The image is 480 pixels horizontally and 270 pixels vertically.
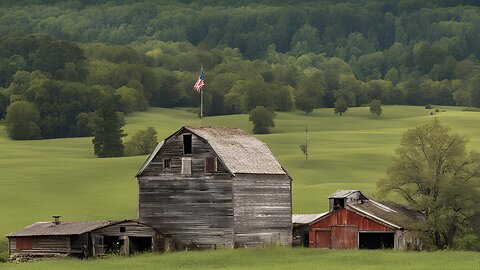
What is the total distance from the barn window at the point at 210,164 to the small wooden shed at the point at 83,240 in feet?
16.2

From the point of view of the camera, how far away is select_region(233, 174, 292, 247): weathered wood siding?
260 feet

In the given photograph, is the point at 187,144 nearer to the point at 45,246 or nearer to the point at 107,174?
the point at 45,246

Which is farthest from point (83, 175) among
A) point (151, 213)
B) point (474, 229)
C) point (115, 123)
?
point (474, 229)

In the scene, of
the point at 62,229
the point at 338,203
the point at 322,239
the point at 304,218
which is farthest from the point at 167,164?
the point at 304,218

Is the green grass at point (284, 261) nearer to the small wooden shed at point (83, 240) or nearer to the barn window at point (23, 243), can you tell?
the small wooden shed at point (83, 240)

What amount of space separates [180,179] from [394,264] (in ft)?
61.3

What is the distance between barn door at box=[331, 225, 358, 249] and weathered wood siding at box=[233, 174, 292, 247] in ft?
9.54

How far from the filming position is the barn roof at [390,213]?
8206 centimetres

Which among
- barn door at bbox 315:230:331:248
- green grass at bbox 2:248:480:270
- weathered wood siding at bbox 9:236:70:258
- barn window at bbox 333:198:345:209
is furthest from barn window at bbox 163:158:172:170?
barn window at bbox 333:198:345:209

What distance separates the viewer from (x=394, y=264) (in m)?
66.2

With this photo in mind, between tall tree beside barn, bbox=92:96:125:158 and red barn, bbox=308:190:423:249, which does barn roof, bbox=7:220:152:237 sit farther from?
tall tree beside barn, bbox=92:96:125:158

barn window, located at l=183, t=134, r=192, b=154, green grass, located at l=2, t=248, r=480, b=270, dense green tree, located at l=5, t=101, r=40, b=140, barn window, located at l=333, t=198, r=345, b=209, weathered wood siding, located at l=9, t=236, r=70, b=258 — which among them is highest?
dense green tree, located at l=5, t=101, r=40, b=140

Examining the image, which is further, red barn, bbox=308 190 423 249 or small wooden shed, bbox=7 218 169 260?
red barn, bbox=308 190 423 249

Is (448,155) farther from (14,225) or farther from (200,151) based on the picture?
(14,225)
